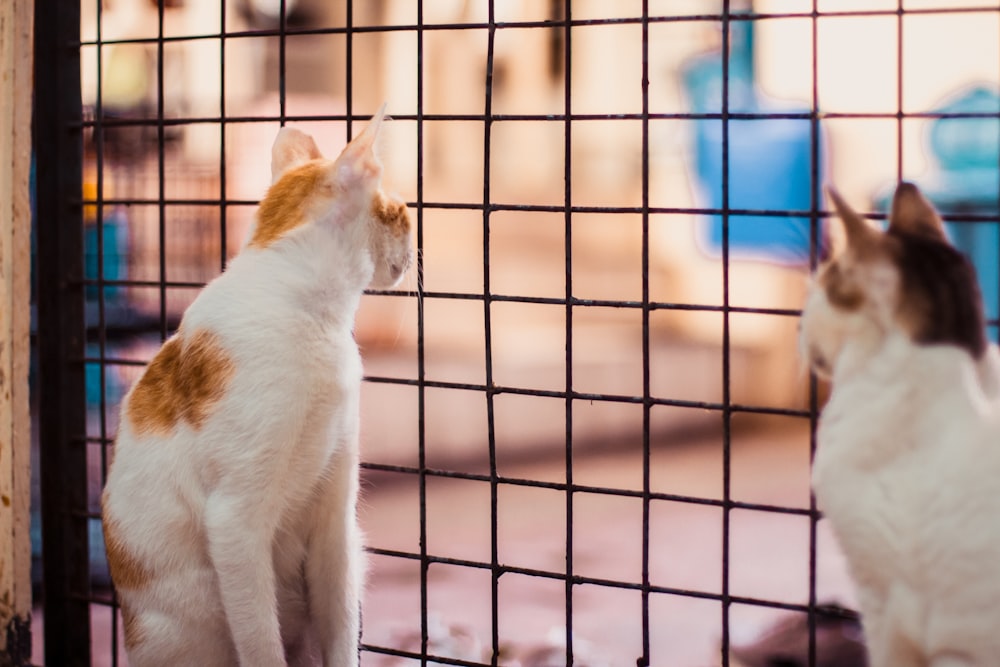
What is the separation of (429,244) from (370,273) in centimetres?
519

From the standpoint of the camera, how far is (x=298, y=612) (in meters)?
1.93

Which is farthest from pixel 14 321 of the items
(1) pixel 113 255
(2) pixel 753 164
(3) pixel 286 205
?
(2) pixel 753 164

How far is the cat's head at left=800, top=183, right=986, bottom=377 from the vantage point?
47.0 inches

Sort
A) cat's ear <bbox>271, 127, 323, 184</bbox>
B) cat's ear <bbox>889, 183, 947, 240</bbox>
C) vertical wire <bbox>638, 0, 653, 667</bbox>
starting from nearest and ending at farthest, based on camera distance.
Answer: cat's ear <bbox>889, 183, 947, 240</bbox>
vertical wire <bbox>638, 0, 653, 667</bbox>
cat's ear <bbox>271, 127, 323, 184</bbox>

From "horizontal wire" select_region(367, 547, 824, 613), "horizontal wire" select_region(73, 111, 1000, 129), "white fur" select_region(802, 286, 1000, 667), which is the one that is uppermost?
"horizontal wire" select_region(73, 111, 1000, 129)

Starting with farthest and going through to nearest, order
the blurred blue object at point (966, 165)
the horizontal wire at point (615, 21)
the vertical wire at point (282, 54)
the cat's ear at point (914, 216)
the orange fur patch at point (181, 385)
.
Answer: the blurred blue object at point (966, 165), the vertical wire at point (282, 54), the orange fur patch at point (181, 385), the horizontal wire at point (615, 21), the cat's ear at point (914, 216)

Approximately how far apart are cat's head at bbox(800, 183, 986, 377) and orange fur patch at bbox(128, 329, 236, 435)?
0.94 meters

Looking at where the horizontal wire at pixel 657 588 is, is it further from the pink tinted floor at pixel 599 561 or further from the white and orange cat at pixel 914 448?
the white and orange cat at pixel 914 448

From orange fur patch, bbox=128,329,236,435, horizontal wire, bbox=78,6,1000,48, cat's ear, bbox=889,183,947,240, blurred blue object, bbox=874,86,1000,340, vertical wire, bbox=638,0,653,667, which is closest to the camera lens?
cat's ear, bbox=889,183,947,240

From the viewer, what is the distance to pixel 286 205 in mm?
1791

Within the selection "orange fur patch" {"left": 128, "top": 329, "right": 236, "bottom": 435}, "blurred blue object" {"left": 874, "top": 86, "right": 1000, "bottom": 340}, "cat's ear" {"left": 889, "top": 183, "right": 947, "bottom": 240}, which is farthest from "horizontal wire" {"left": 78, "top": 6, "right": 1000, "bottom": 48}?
"blurred blue object" {"left": 874, "top": 86, "right": 1000, "bottom": 340}

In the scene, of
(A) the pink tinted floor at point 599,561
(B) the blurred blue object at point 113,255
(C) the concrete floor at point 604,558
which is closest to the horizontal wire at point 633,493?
(A) the pink tinted floor at point 599,561

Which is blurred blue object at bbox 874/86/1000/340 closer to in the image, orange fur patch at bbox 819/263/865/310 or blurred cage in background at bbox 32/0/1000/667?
blurred cage in background at bbox 32/0/1000/667

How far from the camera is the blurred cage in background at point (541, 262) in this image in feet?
6.59
